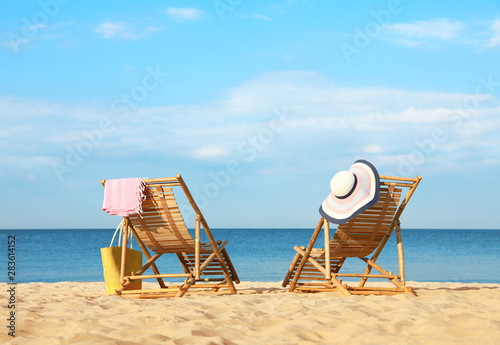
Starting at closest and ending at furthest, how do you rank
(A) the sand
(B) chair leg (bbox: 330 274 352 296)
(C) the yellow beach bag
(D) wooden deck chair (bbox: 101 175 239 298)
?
(A) the sand
(B) chair leg (bbox: 330 274 352 296)
(D) wooden deck chair (bbox: 101 175 239 298)
(C) the yellow beach bag

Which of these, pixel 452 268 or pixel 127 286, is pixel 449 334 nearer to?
pixel 127 286

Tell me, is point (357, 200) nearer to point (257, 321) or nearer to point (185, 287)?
point (185, 287)

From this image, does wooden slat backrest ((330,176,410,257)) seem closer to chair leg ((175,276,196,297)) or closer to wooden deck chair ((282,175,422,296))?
wooden deck chair ((282,175,422,296))

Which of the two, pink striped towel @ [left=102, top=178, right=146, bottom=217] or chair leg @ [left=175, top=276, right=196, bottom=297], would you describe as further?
pink striped towel @ [left=102, top=178, right=146, bottom=217]

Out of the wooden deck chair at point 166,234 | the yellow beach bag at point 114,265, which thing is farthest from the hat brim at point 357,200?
the yellow beach bag at point 114,265

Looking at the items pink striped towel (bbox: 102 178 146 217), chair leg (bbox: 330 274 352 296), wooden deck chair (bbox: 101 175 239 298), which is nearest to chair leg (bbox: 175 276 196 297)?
wooden deck chair (bbox: 101 175 239 298)

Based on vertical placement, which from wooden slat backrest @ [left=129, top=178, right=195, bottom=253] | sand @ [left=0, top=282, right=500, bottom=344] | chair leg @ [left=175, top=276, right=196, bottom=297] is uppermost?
wooden slat backrest @ [left=129, top=178, right=195, bottom=253]

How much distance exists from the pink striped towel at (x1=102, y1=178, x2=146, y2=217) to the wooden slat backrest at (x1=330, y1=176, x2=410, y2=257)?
1890 millimetres

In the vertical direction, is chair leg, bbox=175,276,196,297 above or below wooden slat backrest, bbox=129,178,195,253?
below

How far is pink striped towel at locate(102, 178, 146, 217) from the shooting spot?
508 centimetres

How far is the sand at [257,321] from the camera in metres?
2.87

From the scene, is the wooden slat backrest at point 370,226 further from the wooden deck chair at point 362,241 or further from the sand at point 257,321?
the sand at point 257,321

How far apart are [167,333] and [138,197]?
90.8 inches

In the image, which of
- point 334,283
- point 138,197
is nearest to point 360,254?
point 334,283
